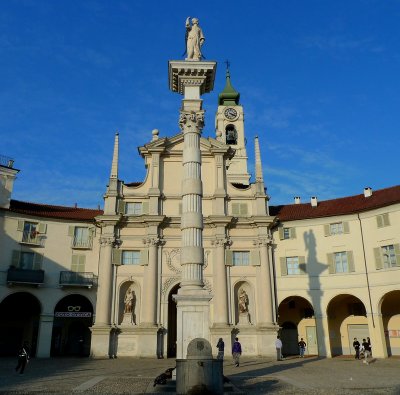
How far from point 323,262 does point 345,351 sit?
8.16m

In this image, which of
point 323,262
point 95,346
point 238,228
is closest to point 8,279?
point 95,346

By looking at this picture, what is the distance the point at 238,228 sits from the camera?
38.2 metres

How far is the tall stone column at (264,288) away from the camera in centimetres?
3503

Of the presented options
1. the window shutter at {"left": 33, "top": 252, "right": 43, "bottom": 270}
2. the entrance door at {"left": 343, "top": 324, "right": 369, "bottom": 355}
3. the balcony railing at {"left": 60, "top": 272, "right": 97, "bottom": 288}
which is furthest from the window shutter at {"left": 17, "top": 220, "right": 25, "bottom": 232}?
the entrance door at {"left": 343, "top": 324, "right": 369, "bottom": 355}

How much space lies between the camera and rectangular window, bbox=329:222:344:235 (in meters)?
37.4

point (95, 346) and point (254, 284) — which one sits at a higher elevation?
point (254, 284)

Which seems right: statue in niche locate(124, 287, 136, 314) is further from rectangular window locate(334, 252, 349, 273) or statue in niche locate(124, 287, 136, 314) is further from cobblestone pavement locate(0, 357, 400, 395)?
rectangular window locate(334, 252, 349, 273)

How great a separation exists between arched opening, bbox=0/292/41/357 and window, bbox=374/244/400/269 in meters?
29.6

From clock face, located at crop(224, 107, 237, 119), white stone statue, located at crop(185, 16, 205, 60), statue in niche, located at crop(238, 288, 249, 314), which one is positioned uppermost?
clock face, located at crop(224, 107, 237, 119)

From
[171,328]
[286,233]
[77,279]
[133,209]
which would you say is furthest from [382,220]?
[77,279]

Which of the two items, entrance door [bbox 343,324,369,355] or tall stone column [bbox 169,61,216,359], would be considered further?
entrance door [bbox 343,324,369,355]

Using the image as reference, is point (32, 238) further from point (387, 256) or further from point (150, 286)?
point (387, 256)

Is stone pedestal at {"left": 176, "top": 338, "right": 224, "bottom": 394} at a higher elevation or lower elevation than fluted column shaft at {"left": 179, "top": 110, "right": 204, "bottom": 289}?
lower

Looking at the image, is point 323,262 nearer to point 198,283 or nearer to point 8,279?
point 198,283
